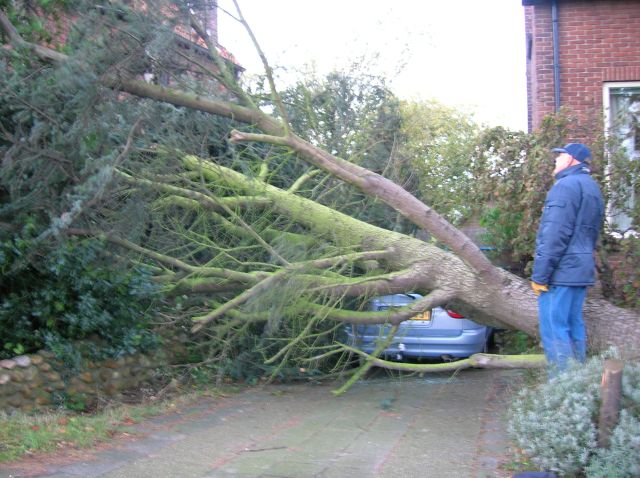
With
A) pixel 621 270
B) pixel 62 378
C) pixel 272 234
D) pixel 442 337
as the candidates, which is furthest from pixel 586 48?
pixel 62 378

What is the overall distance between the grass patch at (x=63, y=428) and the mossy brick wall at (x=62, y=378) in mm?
248

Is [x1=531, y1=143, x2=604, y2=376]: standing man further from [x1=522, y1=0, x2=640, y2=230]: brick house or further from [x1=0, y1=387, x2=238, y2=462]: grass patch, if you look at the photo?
[x1=522, y1=0, x2=640, y2=230]: brick house

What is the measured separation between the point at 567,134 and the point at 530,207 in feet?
2.75

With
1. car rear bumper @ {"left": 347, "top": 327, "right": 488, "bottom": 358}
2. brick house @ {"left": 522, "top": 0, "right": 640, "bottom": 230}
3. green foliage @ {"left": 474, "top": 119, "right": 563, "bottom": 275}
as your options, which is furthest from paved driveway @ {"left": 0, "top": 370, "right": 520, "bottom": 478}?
brick house @ {"left": 522, "top": 0, "right": 640, "bottom": 230}

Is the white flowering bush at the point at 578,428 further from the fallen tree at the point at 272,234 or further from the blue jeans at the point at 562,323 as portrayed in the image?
the fallen tree at the point at 272,234

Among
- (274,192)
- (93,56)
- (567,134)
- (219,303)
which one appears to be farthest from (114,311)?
(567,134)

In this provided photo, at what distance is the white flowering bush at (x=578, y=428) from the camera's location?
3910 millimetres

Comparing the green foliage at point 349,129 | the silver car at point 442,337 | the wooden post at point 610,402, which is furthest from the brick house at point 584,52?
the wooden post at point 610,402

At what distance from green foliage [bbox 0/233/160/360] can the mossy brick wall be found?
14 cm

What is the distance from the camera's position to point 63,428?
5.53 m

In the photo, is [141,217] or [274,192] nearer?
[141,217]

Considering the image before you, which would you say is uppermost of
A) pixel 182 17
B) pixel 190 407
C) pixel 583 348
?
pixel 182 17

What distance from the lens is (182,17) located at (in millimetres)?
6262

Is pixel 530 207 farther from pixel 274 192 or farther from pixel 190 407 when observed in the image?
pixel 190 407
